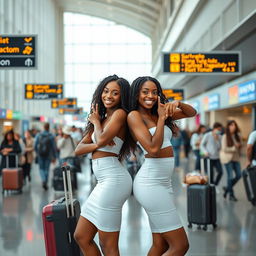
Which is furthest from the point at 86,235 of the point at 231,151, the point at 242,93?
the point at 242,93

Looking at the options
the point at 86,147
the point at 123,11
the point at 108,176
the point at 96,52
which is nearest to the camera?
the point at 108,176

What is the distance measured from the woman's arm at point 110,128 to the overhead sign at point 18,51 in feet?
19.4

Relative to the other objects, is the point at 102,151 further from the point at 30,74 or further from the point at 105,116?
the point at 30,74

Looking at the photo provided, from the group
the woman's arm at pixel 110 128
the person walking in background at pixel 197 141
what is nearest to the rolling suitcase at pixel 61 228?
the woman's arm at pixel 110 128

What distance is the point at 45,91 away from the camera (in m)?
21.0

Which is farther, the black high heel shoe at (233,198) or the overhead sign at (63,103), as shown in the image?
the overhead sign at (63,103)

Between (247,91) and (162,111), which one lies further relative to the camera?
(247,91)

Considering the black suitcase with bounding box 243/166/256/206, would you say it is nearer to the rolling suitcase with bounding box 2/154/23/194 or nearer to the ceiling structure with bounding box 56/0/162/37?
the rolling suitcase with bounding box 2/154/23/194

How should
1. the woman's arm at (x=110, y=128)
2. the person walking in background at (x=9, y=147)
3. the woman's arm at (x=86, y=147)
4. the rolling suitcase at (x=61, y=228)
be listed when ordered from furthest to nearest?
the person walking in background at (x=9, y=147)
the rolling suitcase at (x=61, y=228)
the woman's arm at (x=86, y=147)
the woman's arm at (x=110, y=128)

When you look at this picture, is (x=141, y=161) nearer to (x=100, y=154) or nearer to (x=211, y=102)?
(x=100, y=154)

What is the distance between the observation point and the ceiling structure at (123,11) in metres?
40.8

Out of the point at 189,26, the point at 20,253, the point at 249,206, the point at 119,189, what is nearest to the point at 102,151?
the point at 119,189

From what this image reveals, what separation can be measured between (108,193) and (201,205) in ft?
10.3

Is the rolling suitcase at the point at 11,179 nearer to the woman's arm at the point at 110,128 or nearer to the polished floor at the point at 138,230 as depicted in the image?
the polished floor at the point at 138,230
